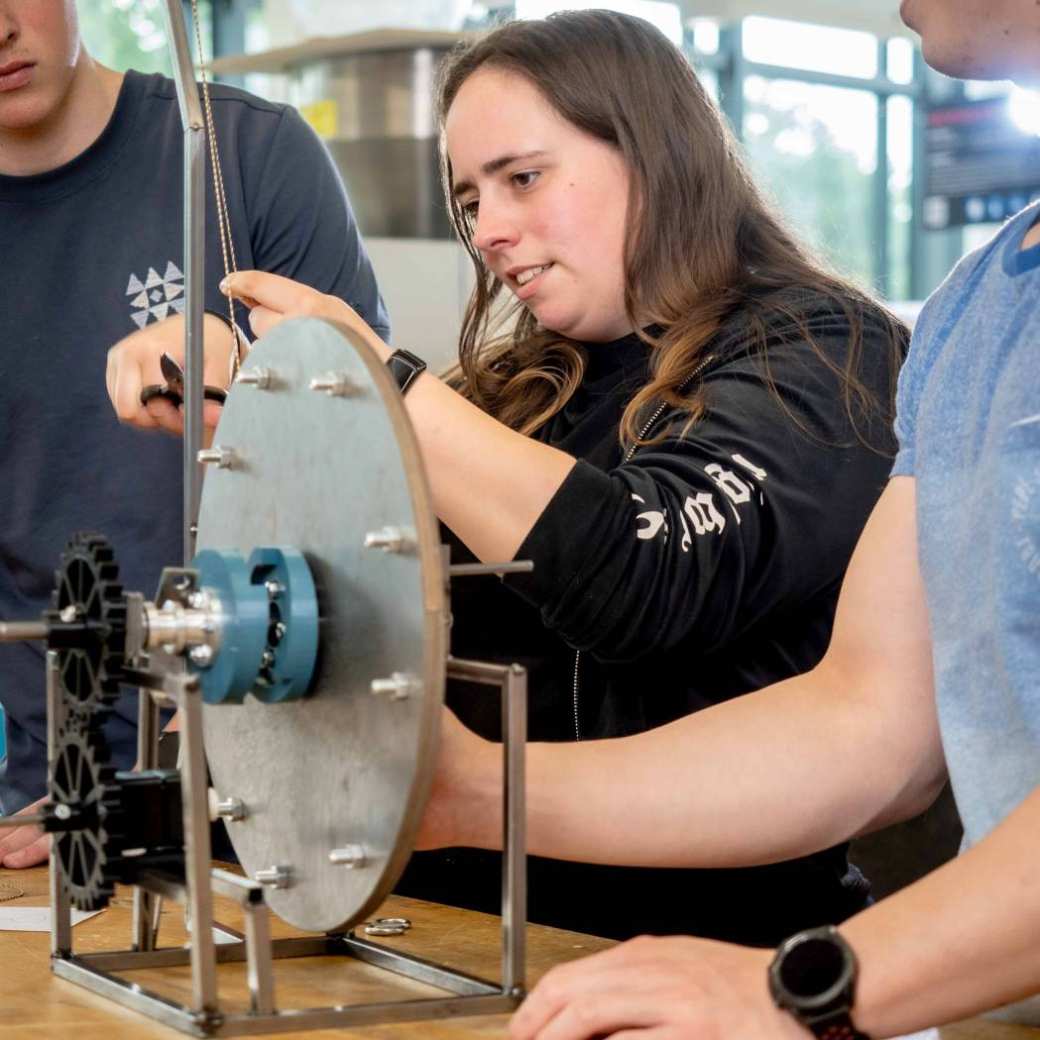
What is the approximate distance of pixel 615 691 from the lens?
134 centimetres

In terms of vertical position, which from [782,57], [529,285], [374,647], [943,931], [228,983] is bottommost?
[228,983]

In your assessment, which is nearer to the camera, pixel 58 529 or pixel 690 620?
pixel 690 620

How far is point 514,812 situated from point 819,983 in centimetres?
19

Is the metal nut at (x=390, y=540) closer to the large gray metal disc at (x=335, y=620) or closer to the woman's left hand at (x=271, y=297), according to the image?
the large gray metal disc at (x=335, y=620)

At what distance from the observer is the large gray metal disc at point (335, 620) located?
0.80 meters

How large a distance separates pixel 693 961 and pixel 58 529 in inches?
44.0

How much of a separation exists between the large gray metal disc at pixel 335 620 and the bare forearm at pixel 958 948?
0.23 metres

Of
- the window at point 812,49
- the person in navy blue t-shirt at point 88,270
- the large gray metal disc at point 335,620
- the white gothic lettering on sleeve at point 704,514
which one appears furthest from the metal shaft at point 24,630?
the window at point 812,49

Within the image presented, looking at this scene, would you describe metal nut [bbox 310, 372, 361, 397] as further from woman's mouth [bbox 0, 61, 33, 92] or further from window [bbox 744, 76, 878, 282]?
window [bbox 744, 76, 878, 282]

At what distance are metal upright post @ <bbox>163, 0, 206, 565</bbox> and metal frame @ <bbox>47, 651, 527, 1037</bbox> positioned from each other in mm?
198

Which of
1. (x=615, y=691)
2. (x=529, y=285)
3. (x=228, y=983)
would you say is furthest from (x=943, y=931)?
(x=529, y=285)

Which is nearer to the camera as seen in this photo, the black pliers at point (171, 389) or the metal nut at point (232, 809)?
the metal nut at point (232, 809)

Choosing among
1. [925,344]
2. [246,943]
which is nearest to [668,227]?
[925,344]

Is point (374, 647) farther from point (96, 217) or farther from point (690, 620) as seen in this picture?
point (96, 217)
